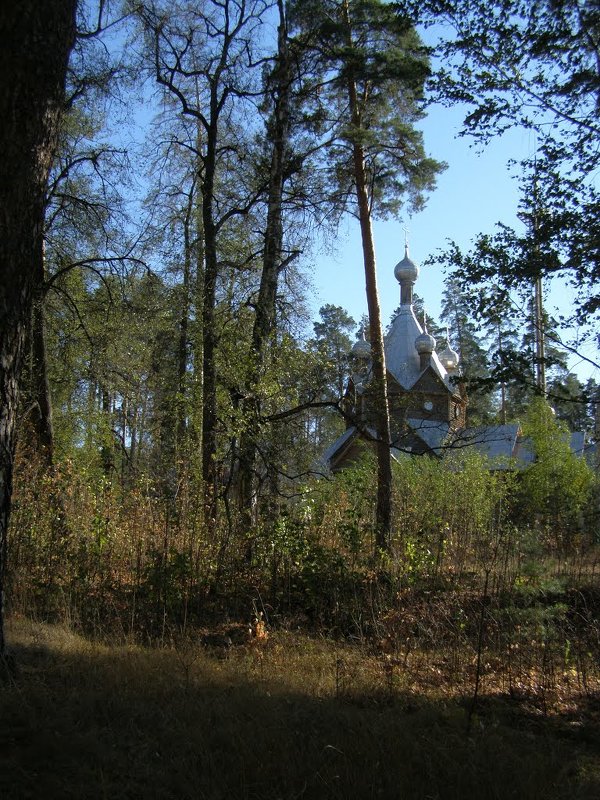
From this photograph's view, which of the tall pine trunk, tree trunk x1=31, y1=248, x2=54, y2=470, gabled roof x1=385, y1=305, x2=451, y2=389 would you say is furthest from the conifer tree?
gabled roof x1=385, y1=305, x2=451, y2=389

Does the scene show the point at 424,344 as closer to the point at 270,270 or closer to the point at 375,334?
the point at 375,334

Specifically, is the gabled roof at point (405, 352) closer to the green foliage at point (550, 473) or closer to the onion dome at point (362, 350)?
the green foliage at point (550, 473)

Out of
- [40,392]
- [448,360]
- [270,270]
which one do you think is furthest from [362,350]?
[448,360]

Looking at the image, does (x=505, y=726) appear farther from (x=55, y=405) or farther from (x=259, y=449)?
(x=55, y=405)

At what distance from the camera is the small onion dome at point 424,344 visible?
112 ft

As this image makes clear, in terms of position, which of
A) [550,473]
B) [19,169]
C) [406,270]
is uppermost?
→ [406,270]

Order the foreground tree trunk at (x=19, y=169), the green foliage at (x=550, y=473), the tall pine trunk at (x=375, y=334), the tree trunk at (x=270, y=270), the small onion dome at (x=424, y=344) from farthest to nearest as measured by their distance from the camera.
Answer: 1. the small onion dome at (x=424, y=344)
2. the green foliage at (x=550, y=473)
3. the tall pine trunk at (x=375, y=334)
4. the tree trunk at (x=270, y=270)
5. the foreground tree trunk at (x=19, y=169)

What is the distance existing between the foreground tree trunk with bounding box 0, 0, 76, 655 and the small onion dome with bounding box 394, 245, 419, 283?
31319 millimetres

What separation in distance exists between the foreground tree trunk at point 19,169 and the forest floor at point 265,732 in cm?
97

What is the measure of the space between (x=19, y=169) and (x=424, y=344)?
30874mm

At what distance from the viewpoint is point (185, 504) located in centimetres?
910

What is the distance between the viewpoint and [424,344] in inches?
1352

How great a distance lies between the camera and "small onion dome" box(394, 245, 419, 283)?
35250mm

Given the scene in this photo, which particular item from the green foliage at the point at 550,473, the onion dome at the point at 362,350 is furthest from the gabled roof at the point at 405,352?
the onion dome at the point at 362,350
